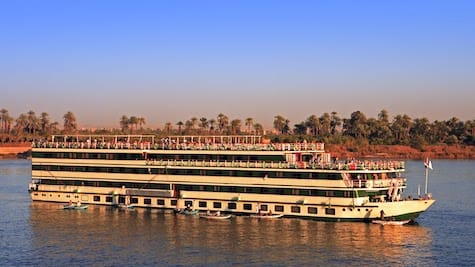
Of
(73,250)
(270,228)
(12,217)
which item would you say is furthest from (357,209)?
(12,217)

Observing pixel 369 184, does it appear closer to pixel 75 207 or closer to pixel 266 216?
pixel 266 216

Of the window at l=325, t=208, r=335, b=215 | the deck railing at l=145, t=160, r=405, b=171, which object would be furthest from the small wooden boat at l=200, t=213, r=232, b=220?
the window at l=325, t=208, r=335, b=215

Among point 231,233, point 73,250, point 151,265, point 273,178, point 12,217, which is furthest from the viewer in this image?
point 12,217

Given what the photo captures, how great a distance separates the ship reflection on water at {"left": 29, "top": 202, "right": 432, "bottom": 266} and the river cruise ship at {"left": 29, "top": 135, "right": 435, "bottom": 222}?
6.74 ft

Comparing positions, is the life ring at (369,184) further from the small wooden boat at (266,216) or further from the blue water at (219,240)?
the small wooden boat at (266,216)

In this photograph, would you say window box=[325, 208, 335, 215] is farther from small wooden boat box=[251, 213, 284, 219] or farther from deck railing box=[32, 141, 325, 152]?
deck railing box=[32, 141, 325, 152]

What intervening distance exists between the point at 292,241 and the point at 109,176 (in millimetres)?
30541

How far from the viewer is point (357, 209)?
70.8 m

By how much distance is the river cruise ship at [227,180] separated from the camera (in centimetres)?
7112

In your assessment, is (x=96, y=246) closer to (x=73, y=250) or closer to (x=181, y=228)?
(x=73, y=250)

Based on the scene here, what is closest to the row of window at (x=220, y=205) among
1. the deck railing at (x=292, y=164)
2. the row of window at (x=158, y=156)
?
the deck railing at (x=292, y=164)

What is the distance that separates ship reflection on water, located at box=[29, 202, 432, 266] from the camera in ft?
187

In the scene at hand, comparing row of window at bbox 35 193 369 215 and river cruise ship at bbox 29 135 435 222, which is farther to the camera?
row of window at bbox 35 193 369 215

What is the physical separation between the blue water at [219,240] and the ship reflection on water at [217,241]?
0.08 meters
